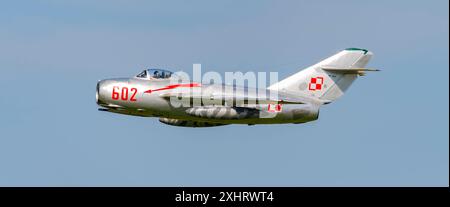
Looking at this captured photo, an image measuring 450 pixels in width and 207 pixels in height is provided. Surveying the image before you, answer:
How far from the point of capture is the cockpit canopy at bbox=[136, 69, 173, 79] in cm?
4634

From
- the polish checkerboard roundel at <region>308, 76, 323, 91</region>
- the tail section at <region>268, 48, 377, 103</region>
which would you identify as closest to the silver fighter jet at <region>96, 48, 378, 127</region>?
the tail section at <region>268, 48, 377, 103</region>

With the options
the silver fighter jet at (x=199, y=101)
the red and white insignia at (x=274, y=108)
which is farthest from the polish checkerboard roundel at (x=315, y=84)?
the red and white insignia at (x=274, y=108)

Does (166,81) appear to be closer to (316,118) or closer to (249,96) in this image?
(249,96)

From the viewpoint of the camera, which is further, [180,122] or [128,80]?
[180,122]

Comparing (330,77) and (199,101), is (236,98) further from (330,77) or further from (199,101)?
(330,77)

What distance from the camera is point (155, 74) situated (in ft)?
152

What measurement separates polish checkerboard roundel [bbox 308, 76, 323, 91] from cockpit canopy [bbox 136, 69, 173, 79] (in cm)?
625

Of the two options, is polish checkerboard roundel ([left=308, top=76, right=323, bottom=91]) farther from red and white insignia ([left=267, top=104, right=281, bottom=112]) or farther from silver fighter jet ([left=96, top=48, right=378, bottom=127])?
red and white insignia ([left=267, top=104, right=281, bottom=112])

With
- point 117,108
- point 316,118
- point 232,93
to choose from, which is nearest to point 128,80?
point 117,108

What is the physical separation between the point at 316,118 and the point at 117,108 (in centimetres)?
810

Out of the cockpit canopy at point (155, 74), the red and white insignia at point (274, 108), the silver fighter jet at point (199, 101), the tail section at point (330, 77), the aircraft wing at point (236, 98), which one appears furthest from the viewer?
the tail section at point (330, 77)

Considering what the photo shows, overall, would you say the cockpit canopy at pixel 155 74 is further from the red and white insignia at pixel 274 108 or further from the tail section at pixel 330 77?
the tail section at pixel 330 77

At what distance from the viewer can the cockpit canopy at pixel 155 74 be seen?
4634 cm

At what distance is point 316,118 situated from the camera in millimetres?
47312
